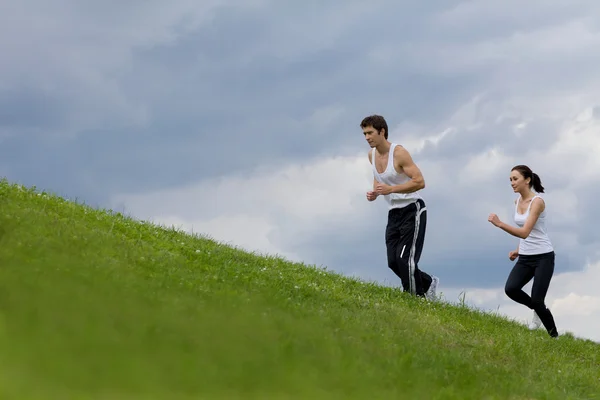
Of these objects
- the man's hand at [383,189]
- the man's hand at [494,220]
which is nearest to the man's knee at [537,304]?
the man's hand at [494,220]

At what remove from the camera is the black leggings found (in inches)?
606

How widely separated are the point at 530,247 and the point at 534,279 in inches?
26.9

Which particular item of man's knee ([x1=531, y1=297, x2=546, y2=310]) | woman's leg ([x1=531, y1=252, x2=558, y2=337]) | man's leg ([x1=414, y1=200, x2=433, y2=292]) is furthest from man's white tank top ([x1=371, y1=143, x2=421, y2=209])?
man's knee ([x1=531, y1=297, x2=546, y2=310])

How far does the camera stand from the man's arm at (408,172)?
1516cm

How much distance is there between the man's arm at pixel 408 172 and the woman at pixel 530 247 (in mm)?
2046

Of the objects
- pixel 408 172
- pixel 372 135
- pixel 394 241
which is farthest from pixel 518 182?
pixel 372 135

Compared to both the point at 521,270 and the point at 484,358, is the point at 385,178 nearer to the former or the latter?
the point at 521,270

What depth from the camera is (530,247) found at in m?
15.4

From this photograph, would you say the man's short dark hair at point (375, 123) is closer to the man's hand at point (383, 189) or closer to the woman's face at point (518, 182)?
the man's hand at point (383, 189)

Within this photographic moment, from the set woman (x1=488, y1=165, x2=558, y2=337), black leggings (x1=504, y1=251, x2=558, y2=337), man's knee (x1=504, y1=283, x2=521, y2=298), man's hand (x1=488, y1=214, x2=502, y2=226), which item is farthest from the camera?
man's knee (x1=504, y1=283, x2=521, y2=298)

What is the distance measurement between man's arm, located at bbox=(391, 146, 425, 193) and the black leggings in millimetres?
2774

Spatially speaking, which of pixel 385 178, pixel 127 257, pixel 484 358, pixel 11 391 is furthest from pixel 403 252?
pixel 11 391

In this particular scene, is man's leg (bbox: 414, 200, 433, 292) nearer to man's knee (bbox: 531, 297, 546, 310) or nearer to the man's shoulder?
the man's shoulder

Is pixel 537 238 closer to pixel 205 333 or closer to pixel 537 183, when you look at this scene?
pixel 537 183
